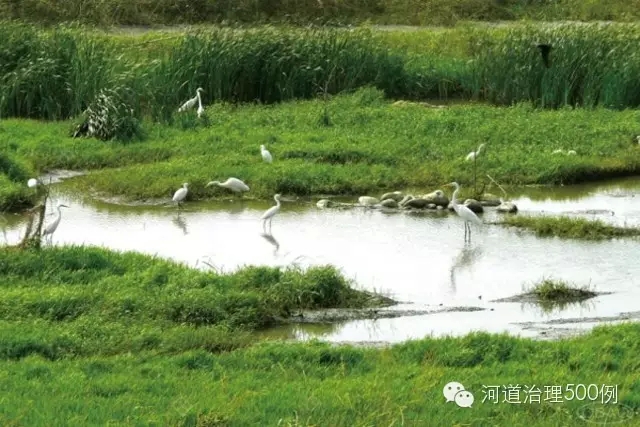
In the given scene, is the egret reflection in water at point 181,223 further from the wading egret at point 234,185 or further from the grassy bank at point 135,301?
the grassy bank at point 135,301

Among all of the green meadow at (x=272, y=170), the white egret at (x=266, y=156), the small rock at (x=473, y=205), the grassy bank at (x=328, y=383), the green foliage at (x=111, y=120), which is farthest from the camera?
the green foliage at (x=111, y=120)

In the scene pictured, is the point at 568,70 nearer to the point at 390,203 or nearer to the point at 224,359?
the point at 390,203

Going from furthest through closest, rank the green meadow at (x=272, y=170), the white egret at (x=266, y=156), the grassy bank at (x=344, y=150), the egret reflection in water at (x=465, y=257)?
the white egret at (x=266, y=156) < the grassy bank at (x=344, y=150) < the egret reflection in water at (x=465, y=257) < the green meadow at (x=272, y=170)

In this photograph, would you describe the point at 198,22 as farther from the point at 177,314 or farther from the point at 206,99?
the point at 177,314

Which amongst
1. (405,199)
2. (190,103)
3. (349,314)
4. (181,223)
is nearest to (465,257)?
(405,199)

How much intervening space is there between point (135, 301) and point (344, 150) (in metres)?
7.28

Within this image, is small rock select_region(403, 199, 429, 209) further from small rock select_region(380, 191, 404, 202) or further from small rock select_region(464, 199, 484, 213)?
small rock select_region(464, 199, 484, 213)

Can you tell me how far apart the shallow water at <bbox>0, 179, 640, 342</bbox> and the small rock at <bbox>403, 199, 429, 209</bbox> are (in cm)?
13

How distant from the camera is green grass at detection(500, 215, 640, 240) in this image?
516 inches

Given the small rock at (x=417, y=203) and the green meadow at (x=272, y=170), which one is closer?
the green meadow at (x=272, y=170)

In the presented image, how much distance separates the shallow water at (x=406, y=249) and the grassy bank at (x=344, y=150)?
1.80 feet

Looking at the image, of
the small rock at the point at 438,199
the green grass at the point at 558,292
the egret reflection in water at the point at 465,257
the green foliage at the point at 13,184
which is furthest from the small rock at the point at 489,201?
the green foliage at the point at 13,184

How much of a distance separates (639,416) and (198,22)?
88.1 feet

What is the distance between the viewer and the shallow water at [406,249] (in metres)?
10.4
